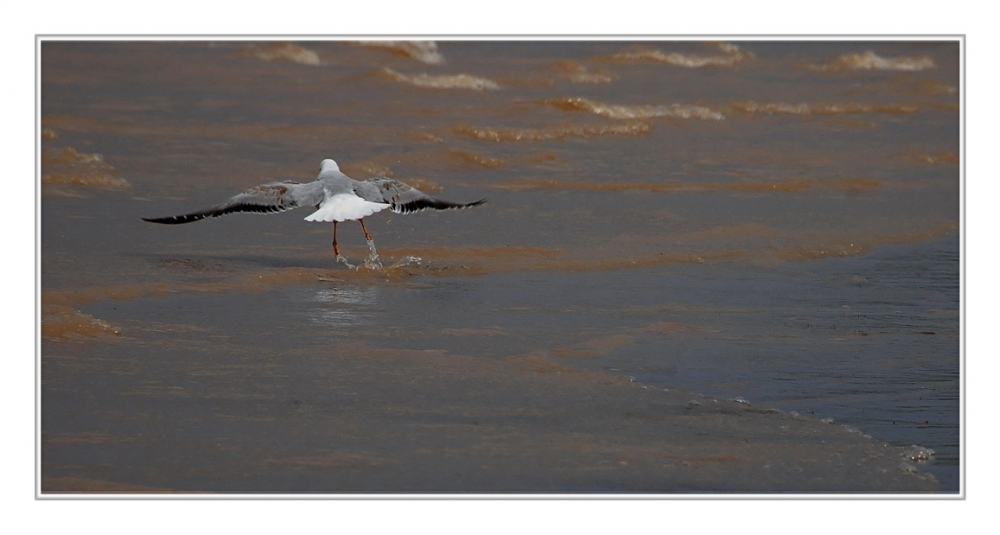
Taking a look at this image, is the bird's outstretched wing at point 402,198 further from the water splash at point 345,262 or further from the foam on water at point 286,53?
the foam on water at point 286,53

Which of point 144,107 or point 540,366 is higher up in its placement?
point 144,107

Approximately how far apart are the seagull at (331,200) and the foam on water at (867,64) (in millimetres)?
5934

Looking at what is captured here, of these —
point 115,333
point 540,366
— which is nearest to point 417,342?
point 540,366

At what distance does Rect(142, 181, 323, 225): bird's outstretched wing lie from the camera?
22.1ft

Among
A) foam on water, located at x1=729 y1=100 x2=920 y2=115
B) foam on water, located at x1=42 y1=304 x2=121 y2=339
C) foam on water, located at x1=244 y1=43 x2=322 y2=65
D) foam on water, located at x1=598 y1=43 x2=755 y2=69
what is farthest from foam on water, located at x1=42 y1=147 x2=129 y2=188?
foam on water, located at x1=729 y1=100 x2=920 y2=115

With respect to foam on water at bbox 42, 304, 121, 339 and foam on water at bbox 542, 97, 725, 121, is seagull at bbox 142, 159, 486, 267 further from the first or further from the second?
foam on water at bbox 542, 97, 725, 121

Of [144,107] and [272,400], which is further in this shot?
[144,107]

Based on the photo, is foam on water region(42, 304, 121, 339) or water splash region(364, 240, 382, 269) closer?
foam on water region(42, 304, 121, 339)

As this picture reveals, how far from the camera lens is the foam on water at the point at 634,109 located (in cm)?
1163

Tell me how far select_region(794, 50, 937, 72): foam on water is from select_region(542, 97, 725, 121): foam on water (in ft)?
3.24

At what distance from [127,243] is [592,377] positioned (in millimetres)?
3597

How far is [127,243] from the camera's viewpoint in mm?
7340

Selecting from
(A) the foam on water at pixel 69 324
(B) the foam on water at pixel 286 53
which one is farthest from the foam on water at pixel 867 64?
(A) the foam on water at pixel 69 324

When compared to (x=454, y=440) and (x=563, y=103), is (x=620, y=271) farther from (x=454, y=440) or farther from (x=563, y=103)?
(x=563, y=103)
